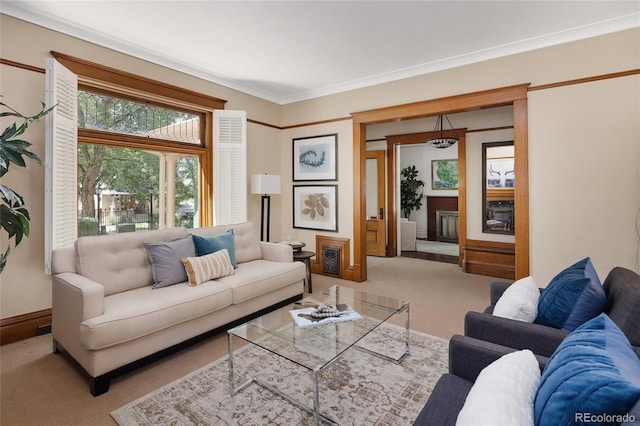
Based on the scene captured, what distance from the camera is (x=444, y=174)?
8719 millimetres

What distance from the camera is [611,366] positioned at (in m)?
0.81

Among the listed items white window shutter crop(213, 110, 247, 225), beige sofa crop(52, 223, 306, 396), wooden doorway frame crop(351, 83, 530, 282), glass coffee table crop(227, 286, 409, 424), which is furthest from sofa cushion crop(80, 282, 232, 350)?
wooden doorway frame crop(351, 83, 530, 282)

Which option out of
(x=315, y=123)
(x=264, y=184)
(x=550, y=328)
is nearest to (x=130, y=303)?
(x=264, y=184)

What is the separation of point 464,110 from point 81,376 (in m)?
4.46

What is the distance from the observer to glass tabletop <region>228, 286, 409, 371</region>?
1816 millimetres

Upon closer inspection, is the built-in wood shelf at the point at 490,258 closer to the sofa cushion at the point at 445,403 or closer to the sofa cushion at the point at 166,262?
the sofa cushion at the point at 445,403

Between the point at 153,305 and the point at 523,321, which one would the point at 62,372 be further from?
the point at 523,321

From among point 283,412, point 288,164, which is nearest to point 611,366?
point 283,412

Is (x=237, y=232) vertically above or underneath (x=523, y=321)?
above

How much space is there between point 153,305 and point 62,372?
0.79 m

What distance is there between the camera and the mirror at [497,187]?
520 centimetres

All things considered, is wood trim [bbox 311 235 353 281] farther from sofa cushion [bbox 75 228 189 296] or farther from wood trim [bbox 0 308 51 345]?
wood trim [bbox 0 308 51 345]

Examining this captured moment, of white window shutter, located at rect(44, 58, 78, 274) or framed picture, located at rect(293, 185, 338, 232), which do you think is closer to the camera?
white window shutter, located at rect(44, 58, 78, 274)

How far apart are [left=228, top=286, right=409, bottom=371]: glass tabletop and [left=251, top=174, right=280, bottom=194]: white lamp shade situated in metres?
2.23
